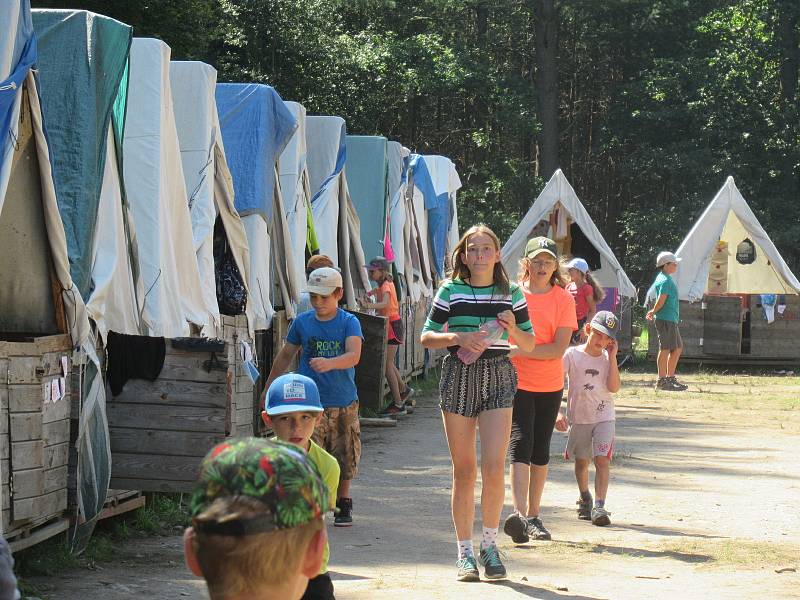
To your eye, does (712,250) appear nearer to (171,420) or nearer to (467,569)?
(171,420)

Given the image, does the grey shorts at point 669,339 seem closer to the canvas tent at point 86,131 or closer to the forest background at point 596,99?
the canvas tent at point 86,131

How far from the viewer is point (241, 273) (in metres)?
10.7

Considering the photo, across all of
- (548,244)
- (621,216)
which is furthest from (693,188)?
(548,244)

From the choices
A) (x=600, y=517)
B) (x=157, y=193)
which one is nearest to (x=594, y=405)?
(x=600, y=517)

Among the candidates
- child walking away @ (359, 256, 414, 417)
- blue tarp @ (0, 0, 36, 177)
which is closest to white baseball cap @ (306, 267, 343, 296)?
blue tarp @ (0, 0, 36, 177)

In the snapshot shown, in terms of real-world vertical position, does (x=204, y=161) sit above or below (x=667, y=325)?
above

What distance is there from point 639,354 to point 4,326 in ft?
63.5

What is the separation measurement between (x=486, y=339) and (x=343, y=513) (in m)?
2.14

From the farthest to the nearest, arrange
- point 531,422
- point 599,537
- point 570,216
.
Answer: point 570,216
point 599,537
point 531,422

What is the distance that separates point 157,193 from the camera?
8719 mm

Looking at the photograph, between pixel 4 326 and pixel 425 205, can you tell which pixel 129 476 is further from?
pixel 425 205

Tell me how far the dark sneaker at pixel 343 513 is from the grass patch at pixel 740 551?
2.02 meters

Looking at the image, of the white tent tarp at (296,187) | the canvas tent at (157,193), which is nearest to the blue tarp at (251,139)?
the white tent tarp at (296,187)

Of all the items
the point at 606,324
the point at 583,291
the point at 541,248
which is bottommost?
the point at 606,324
